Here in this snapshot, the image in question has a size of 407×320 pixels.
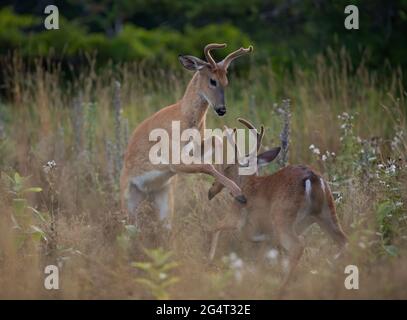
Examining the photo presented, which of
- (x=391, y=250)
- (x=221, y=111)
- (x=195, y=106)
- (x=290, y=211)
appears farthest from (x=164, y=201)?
(x=391, y=250)

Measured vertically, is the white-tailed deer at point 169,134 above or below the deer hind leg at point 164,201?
above

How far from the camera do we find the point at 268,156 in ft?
27.5

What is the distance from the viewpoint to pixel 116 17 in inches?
818

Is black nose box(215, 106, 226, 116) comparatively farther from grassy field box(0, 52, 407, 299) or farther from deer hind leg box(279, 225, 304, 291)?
deer hind leg box(279, 225, 304, 291)

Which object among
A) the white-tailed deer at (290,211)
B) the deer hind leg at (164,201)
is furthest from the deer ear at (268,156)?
the deer hind leg at (164,201)

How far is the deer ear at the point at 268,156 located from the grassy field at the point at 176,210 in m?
0.68

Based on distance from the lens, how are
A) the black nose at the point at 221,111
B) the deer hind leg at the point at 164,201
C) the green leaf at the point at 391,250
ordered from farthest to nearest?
the deer hind leg at the point at 164,201 < the black nose at the point at 221,111 < the green leaf at the point at 391,250

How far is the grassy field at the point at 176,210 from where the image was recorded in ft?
21.7

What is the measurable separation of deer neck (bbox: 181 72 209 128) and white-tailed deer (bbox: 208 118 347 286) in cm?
134

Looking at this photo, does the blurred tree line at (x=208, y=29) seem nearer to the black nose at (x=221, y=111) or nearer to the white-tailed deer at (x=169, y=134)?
the white-tailed deer at (x=169, y=134)

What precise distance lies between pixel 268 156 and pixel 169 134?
1.28m

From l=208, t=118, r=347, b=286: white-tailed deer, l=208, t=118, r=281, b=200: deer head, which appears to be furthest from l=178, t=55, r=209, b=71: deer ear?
l=208, t=118, r=347, b=286: white-tailed deer

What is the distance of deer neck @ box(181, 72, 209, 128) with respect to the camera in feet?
30.3
